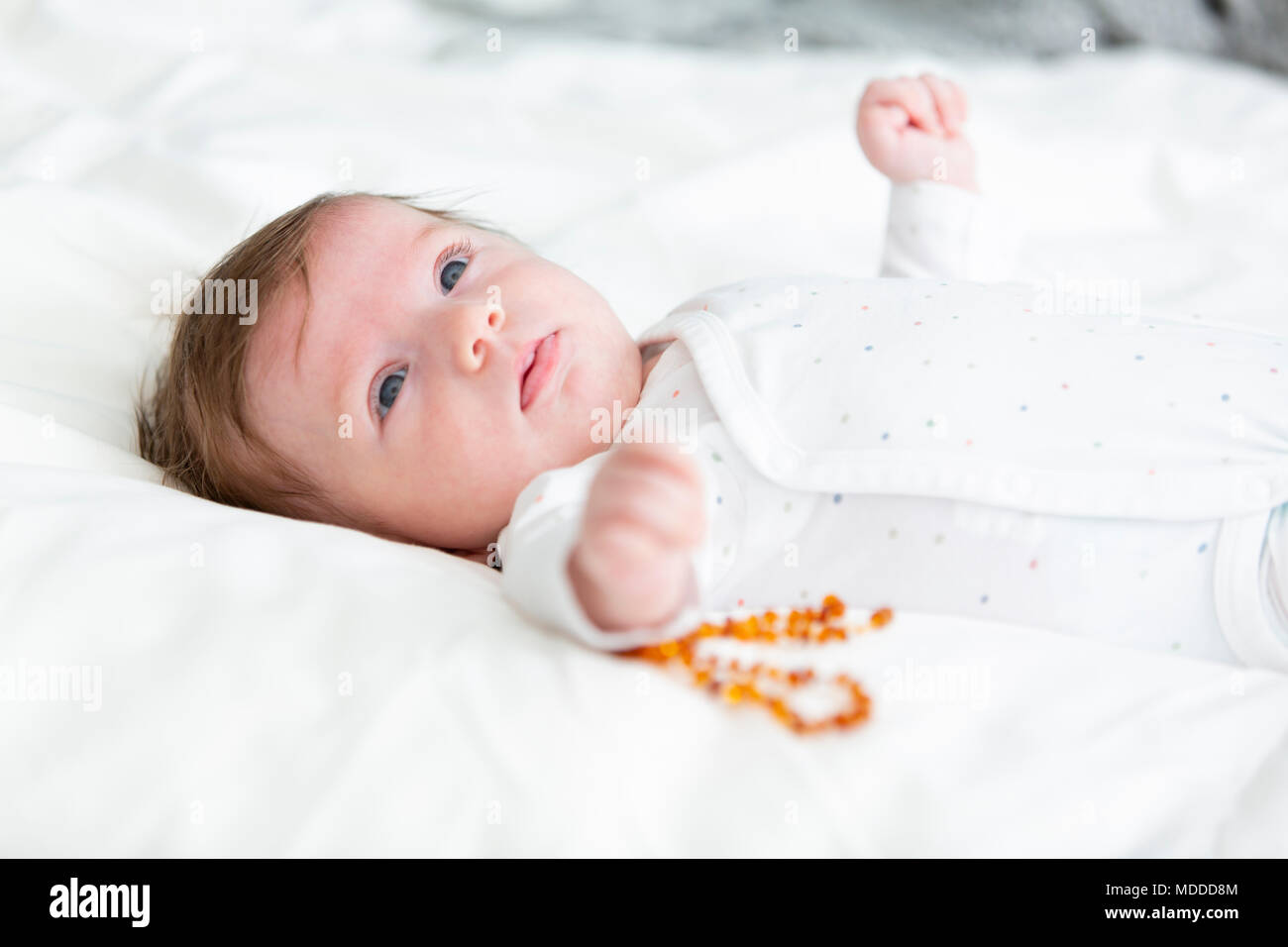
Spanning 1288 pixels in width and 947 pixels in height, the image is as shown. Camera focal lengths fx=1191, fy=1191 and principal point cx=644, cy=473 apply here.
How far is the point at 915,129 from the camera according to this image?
1458 millimetres

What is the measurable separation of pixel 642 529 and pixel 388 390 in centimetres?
47

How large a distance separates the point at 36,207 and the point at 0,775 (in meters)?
0.92

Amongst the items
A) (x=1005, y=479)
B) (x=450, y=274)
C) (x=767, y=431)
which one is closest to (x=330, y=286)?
(x=450, y=274)

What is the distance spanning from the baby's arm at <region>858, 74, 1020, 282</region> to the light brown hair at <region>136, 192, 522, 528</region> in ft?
2.05

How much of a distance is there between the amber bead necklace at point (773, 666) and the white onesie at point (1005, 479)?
0.09 metres

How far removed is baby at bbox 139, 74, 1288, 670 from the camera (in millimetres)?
980

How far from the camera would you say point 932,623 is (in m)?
0.87

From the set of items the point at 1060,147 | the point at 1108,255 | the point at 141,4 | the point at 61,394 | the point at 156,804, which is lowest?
the point at 156,804

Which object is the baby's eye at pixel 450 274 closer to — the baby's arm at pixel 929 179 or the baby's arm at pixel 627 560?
the baby's arm at pixel 627 560

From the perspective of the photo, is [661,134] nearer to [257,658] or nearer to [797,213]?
[797,213]

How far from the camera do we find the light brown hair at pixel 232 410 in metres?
1.18

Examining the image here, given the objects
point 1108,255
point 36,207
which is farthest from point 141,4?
point 1108,255

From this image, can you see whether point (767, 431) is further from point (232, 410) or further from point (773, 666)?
point (232, 410)

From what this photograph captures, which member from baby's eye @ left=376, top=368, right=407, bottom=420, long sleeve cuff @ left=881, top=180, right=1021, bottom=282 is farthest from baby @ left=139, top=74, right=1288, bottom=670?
long sleeve cuff @ left=881, top=180, right=1021, bottom=282
